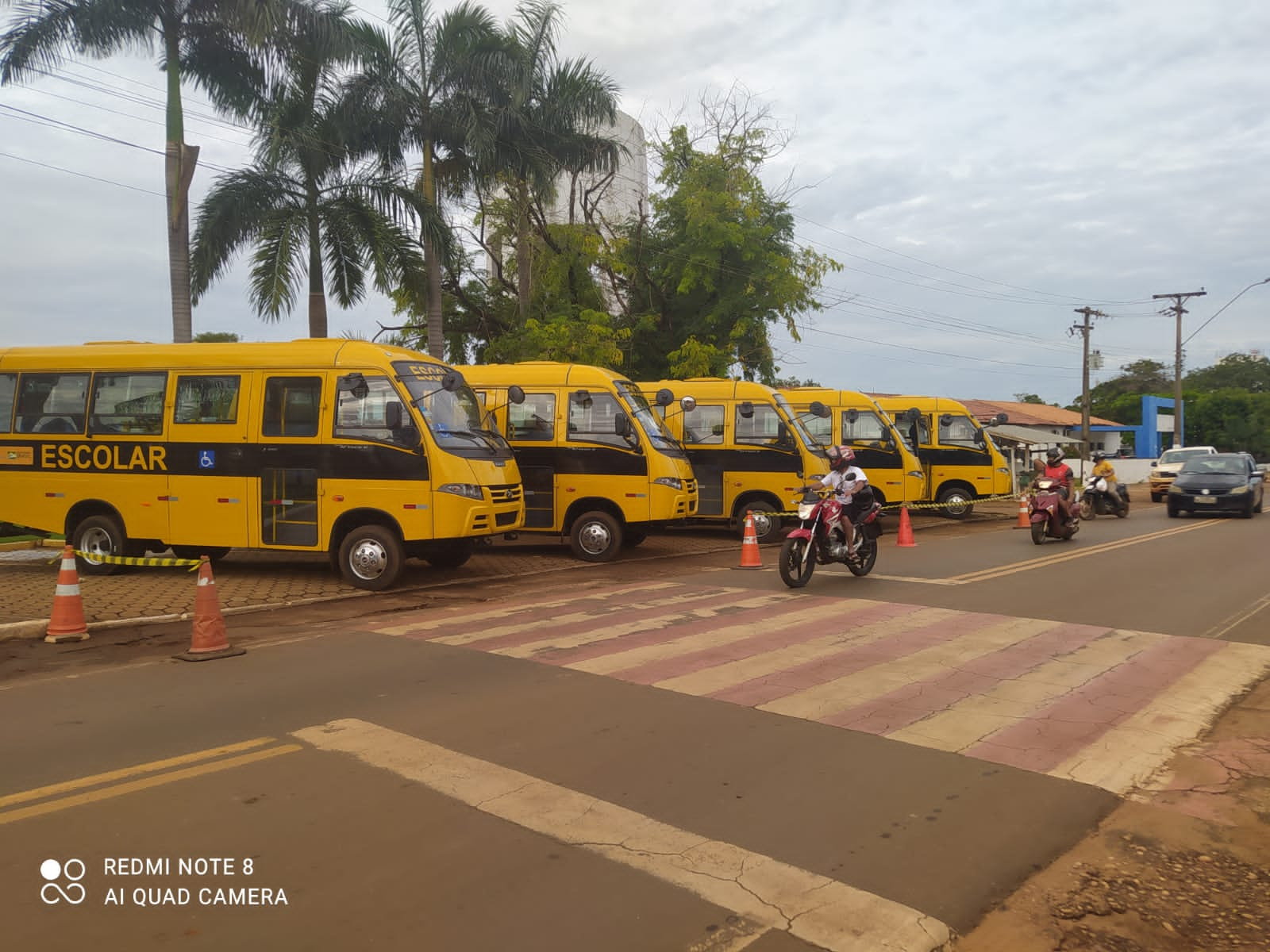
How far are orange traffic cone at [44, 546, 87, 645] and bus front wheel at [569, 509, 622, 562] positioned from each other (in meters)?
7.35

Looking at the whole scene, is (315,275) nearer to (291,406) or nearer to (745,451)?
(291,406)

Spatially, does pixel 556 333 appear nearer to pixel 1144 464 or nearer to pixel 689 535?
pixel 689 535

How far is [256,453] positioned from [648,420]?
19.0 ft

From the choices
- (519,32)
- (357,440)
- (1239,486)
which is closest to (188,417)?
(357,440)

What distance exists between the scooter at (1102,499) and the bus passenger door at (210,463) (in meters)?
19.9

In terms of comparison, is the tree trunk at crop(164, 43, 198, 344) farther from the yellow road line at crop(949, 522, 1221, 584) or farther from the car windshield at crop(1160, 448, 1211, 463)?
the car windshield at crop(1160, 448, 1211, 463)

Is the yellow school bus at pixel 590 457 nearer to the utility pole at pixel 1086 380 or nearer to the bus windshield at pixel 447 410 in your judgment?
the bus windshield at pixel 447 410

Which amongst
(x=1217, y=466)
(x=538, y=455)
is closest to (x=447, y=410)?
(x=538, y=455)

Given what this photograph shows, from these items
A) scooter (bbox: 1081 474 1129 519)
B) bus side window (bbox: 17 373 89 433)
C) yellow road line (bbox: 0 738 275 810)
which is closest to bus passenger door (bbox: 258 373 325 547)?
bus side window (bbox: 17 373 89 433)

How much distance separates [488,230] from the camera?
2952 cm

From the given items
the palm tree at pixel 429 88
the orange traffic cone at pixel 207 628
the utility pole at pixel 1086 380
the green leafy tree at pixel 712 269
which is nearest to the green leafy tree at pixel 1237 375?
the utility pole at pixel 1086 380

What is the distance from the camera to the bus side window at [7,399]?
41.9 feet

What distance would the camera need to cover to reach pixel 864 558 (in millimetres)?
12273

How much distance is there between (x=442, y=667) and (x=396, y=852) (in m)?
3.30
